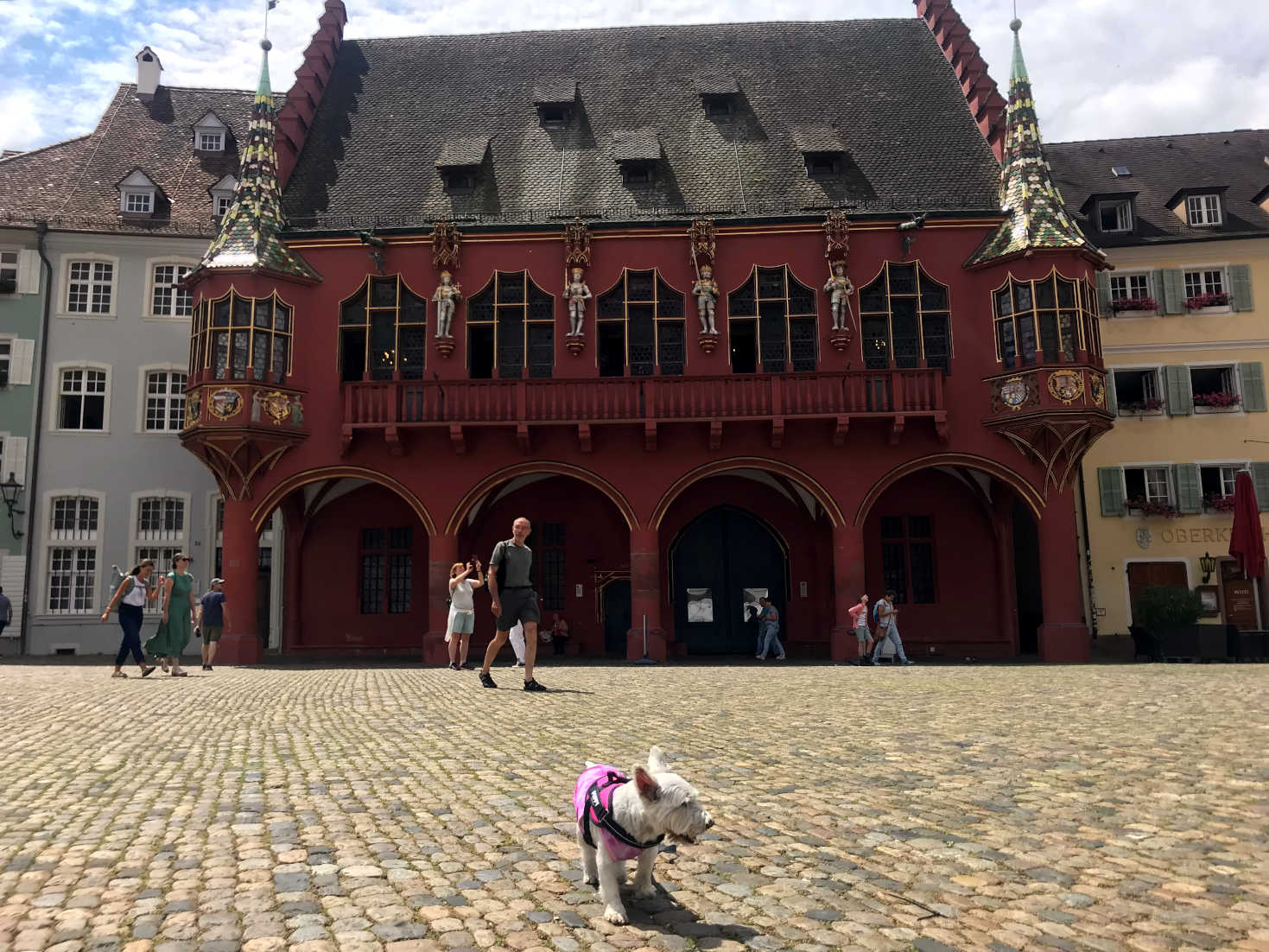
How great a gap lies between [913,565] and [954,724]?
15.1 meters

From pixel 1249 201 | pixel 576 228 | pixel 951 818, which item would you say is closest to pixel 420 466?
pixel 576 228

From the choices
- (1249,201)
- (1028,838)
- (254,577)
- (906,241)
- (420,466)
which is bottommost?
(1028,838)

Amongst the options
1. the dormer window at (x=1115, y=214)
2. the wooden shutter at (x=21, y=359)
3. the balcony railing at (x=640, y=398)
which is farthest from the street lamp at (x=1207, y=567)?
the wooden shutter at (x=21, y=359)

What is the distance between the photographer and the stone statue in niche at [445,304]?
2280 cm

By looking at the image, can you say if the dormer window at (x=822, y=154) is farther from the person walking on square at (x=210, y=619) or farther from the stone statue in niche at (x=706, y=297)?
the person walking on square at (x=210, y=619)

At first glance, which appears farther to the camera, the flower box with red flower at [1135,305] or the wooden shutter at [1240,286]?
the flower box with red flower at [1135,305]

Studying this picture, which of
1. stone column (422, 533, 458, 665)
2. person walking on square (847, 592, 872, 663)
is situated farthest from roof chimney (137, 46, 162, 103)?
person walking on square (847, 592, 872, 663)

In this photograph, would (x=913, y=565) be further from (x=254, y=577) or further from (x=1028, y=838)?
(x=1028, y=838)

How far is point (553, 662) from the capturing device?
834 inches

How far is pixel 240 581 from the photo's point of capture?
21906 mm

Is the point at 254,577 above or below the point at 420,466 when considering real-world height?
below

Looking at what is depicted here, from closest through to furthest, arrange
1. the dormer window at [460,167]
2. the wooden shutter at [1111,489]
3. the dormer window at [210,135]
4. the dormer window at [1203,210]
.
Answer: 1. the dormer window at [460,167]
2. the wooden shutter at [1111,489]
3. the dormer window at [1203,210]
4. the dormer window at [210,135]

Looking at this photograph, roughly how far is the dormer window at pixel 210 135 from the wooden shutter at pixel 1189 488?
28.7 metres

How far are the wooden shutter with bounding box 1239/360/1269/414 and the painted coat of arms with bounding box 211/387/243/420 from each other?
24.9 metres
